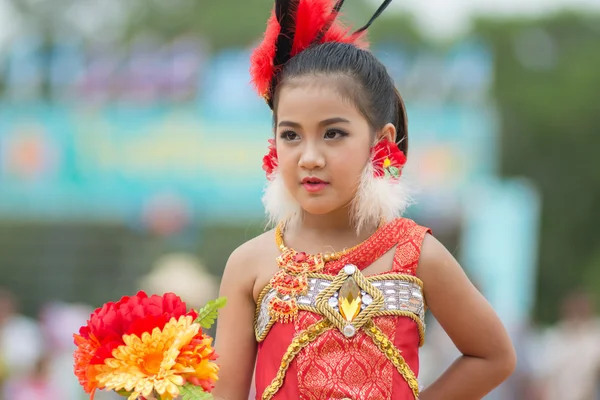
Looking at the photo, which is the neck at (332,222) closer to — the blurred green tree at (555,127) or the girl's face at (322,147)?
the girl's face at (322,147)

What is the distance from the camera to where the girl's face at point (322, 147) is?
3.26 meters

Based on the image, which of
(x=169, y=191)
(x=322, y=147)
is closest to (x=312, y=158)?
(x=322, y=147)

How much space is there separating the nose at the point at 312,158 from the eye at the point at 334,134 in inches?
1.9

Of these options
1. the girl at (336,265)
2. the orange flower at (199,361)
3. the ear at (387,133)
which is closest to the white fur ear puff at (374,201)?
the girl at (336,265)

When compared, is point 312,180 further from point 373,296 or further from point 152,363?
point 152,363

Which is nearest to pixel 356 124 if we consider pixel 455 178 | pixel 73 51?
pixel 455 178

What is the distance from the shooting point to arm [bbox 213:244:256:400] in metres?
3.37

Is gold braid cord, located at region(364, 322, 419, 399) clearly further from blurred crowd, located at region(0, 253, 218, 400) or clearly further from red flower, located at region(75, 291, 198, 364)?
blurred crowd, located at region(0, 253, 218, 400)

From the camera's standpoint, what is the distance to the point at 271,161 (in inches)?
139

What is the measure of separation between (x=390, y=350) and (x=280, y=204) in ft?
1.93

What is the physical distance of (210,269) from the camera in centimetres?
2397

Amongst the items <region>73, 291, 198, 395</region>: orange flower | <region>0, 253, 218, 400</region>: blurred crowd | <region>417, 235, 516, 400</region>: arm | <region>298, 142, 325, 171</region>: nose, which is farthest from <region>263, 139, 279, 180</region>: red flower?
<region>0, 253, 218, 400</region>: blurred crowd

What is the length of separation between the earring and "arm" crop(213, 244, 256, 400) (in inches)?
18.3

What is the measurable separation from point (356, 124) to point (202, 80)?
1702 cm
